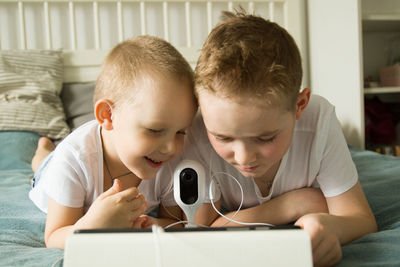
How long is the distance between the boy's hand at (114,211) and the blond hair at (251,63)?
25 centimetres

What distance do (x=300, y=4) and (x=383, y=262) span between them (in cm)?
197

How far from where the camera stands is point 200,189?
729mm

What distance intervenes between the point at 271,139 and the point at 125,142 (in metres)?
0.31

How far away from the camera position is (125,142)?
78 centimetres

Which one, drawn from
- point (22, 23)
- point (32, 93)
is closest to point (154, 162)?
point (32, 93)

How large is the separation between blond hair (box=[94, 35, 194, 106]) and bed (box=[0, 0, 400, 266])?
1.15 feet

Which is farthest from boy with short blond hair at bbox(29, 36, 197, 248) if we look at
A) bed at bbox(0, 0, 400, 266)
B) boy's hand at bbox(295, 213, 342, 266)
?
boy's hand at bbox(295, 213, 342, 266)

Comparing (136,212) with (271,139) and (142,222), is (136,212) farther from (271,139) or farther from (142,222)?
(271,139)

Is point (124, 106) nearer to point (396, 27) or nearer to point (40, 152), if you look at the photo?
point (40, 152)

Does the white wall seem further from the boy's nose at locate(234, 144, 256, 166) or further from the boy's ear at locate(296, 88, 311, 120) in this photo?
the boy's nose at locate(234, 144, 256, 166)

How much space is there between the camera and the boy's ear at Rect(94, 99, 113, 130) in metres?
0.81

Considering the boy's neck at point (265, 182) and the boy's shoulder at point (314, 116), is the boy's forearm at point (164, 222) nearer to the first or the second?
the boy's neck at point (265, 182)

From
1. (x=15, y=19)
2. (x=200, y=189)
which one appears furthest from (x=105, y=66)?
(x=15, y=19)

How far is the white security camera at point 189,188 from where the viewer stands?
28.6 inches
